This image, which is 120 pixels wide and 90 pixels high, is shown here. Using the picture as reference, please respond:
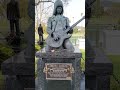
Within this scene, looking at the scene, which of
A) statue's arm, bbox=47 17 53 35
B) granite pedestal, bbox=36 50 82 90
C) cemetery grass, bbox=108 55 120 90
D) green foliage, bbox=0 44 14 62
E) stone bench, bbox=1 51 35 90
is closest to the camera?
granite pedestal, bbox=36 50 82 90

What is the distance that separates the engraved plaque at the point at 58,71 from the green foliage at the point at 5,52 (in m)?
0.79

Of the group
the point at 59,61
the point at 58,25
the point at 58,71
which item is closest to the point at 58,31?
the point at 58,25

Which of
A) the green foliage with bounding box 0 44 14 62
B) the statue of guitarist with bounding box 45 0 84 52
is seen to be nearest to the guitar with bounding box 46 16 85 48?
the statue of guitarist with bounding box 45 0 84 52

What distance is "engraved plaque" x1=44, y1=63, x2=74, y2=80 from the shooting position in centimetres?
392

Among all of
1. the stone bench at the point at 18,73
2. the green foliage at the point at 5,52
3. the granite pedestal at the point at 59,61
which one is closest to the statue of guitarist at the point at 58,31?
the granite pedestal at the point at 59,61

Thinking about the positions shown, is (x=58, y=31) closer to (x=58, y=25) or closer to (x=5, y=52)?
(x=58, y=25)

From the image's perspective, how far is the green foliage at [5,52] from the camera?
4.52 meters

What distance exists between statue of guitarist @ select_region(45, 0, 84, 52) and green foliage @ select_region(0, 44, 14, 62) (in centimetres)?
71

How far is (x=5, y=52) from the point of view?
14.9ft

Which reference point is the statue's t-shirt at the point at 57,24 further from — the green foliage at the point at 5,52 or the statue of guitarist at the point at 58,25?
the green foliage at the point at 5,52

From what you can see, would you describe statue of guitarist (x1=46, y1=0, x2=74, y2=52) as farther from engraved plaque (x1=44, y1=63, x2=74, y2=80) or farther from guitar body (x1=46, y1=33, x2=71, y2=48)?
engraved plaque (x1=44, y1=63, x2=74, y2=80)

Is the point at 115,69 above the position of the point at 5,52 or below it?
below

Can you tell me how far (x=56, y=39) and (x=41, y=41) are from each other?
0.43 meters

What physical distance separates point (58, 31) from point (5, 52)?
937 mm
